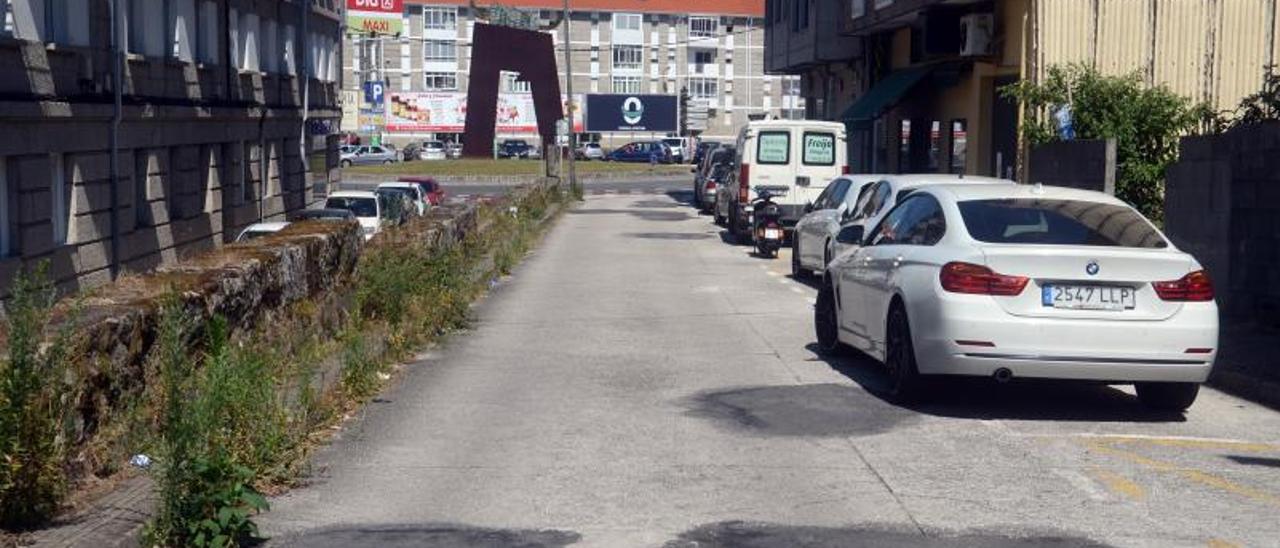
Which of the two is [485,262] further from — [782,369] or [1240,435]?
[1240,435]

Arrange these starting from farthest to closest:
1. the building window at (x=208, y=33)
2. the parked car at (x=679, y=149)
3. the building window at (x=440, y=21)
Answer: the building window at (x=440, y=21) → the parked car at (x=679, y=149) → the building window at (x=208, y=33)

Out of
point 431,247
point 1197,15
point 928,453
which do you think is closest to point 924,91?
point 1197,15

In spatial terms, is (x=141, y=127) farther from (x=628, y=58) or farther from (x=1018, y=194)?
(x=628, y=58)

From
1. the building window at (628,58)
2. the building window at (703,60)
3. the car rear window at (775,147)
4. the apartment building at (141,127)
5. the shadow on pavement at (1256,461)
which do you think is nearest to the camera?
the shadow on pavement at (1256,461)

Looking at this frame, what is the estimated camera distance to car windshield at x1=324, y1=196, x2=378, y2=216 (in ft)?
110

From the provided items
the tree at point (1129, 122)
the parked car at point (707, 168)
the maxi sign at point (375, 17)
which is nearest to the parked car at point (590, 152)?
the maxi sign at point (375, 17)

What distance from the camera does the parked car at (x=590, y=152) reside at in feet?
335

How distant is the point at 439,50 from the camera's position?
4289 inches

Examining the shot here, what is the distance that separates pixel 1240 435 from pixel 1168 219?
24.1 ft

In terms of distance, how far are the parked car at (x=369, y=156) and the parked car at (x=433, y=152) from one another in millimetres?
2715

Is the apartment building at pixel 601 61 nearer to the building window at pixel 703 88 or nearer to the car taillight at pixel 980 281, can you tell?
the building window at pixel 703 88

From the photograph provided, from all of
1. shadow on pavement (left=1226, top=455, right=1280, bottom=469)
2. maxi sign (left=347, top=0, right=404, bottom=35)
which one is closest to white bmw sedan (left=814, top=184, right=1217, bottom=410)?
shadow on pavement (left=1226, top=455, right=1280, bottom=469)

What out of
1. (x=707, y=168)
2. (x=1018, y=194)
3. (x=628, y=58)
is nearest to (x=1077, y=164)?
(x=1018, y=194)

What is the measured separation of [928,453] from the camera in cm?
941
